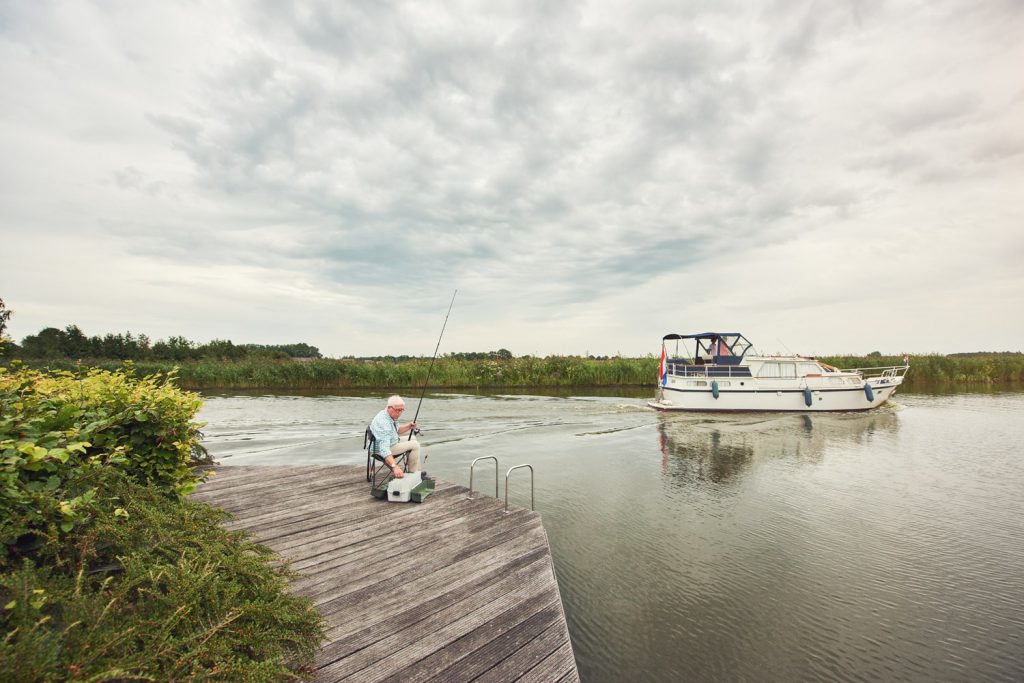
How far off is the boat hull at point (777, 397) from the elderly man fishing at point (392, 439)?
22810mm

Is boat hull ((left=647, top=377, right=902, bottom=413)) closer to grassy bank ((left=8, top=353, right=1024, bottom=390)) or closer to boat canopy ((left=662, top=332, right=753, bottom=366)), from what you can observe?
boat canopy ((left=662, top=332, right=753, bottom=366))

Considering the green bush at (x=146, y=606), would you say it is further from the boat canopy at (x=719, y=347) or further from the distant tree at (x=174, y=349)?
the distant tree at (x=174, y=349)

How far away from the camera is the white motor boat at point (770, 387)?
2636 cm

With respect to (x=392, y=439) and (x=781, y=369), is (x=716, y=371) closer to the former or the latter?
(x=781, y=369)

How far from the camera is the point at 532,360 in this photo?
42031 millimetres

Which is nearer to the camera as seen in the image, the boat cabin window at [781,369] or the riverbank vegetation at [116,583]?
the riverbank vegetation at [116,583]

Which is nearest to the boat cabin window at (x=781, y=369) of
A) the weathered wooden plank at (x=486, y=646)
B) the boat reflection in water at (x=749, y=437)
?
the boat reflection in water at (x=749, y=437)

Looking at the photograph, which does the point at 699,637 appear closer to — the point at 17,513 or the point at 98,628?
the point at 98,628

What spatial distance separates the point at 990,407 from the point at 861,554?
1140 inches

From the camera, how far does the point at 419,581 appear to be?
15.1 ft

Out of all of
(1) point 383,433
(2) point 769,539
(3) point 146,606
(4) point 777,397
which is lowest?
(2) point 769,539

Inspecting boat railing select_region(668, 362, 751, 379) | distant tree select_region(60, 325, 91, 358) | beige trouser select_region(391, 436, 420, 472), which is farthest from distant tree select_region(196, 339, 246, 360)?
beige trouser select_region(391, 436, 420, 472)

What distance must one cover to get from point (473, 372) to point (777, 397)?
80.6 ft

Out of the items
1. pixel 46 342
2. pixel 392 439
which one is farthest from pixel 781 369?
pixel 46 342
